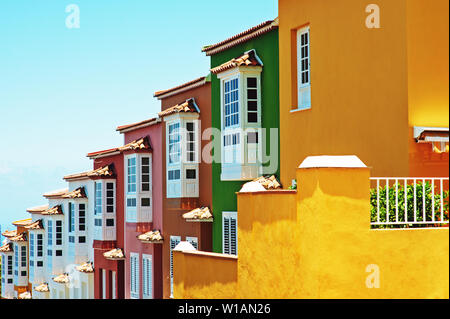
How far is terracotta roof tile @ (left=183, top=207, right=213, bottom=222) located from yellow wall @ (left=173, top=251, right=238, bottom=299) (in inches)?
340

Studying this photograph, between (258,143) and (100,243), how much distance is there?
16.4 meters

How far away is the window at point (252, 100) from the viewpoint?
72.2 ft

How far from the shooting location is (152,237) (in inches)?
1179

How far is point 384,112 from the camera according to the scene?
15070 millimetres

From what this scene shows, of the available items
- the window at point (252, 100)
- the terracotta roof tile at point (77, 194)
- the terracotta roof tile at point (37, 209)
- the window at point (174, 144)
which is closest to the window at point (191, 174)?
the window at point (174, 144)

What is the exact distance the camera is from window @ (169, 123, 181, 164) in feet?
88.5

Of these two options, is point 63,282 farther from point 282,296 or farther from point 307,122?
point 282,296

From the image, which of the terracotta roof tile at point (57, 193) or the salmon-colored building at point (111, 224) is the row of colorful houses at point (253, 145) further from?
the terracotta roof tile at point (57, 193)

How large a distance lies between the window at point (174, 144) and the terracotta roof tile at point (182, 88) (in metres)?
1.40

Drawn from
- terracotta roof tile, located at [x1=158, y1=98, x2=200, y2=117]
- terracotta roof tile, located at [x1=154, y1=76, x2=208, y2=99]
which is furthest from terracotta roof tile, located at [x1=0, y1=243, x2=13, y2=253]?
terracotta roof tile, located at [x1=158, y1=98, x2=200, y2=117]

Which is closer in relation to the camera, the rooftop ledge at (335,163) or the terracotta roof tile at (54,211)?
the rooftop ledge at (335,163)

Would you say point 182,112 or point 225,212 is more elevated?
point 182,112

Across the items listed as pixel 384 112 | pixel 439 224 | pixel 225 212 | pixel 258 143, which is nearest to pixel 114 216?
pixel 225 212
